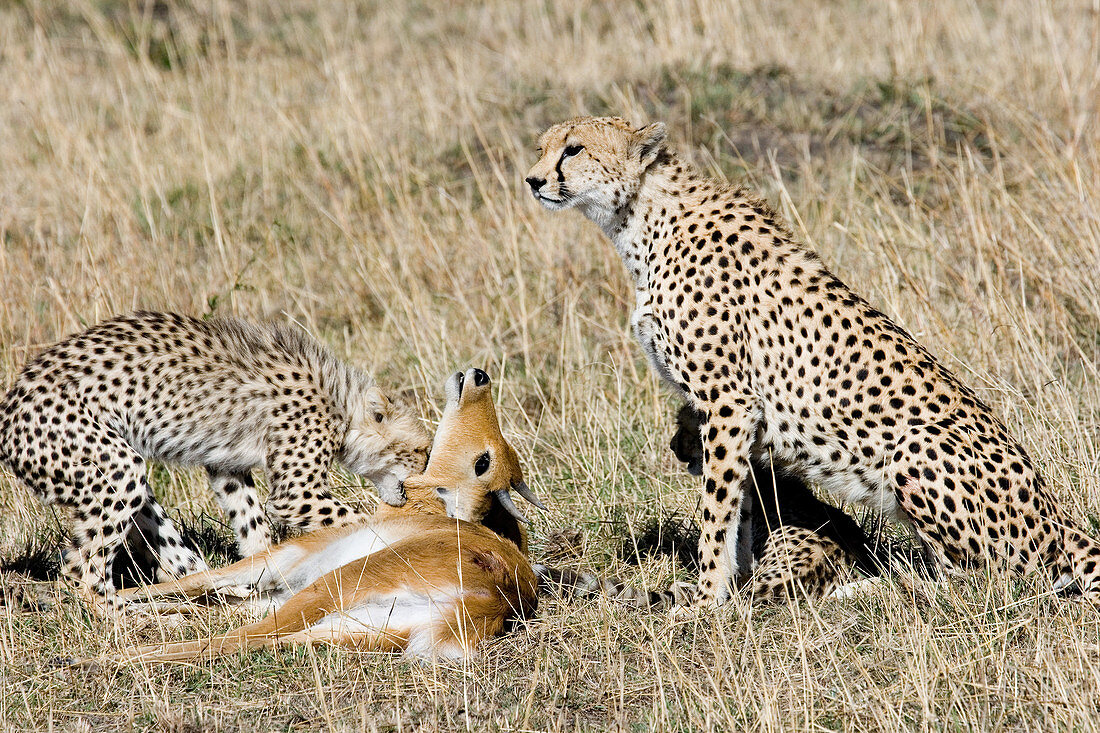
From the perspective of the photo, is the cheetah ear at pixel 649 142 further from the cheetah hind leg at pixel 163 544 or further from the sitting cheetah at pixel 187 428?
the cheetah hind leg at pixel 163 544

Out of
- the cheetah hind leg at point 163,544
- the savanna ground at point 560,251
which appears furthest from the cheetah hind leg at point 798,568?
the cheetah hind leg at point 163,544

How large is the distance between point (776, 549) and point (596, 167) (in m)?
1.47

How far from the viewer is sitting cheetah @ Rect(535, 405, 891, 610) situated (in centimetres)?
386

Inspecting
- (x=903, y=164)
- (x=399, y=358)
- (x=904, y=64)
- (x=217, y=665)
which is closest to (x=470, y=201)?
(x=399, y=358)

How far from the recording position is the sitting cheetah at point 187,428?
404 cm

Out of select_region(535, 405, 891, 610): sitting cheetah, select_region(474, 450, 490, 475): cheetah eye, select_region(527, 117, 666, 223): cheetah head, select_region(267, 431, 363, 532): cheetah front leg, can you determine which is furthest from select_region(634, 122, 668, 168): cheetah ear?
select_region(267, 431, 363, 532): cheetah front leg

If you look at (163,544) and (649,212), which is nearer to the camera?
(649,212)

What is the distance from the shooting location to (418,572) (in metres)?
3.50

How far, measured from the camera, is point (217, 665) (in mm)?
3365

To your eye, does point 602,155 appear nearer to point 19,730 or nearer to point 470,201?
point 19,730

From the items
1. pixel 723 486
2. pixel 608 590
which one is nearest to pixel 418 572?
pixel 608 590

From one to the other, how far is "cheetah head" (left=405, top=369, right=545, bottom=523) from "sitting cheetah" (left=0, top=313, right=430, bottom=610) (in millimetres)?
309

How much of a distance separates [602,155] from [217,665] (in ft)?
6.91

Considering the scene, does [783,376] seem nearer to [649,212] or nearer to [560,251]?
[649,212]
